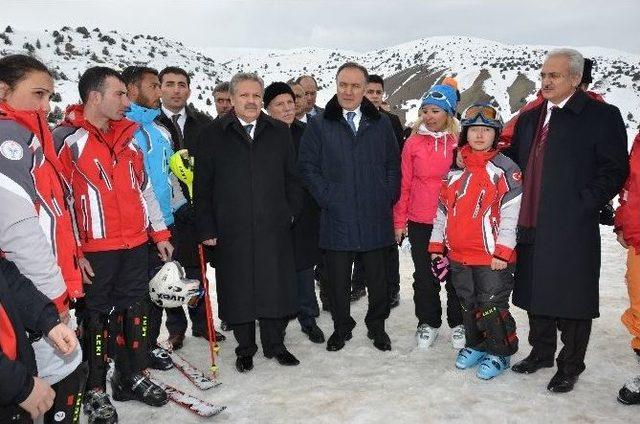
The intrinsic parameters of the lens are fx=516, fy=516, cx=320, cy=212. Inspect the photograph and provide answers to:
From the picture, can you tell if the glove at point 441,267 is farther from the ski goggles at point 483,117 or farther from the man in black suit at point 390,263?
the man in black suit at point 390,263

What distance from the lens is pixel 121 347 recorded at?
4.19 meters

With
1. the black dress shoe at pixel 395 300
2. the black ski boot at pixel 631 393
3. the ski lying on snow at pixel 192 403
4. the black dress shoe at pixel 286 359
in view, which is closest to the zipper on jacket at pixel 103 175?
the ski lying on snow at pixel 192 403

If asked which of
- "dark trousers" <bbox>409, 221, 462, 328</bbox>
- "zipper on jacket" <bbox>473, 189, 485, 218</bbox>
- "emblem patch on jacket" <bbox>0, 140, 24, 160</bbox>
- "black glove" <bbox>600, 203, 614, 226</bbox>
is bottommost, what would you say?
"dark trousers" <bbox>409, 221, 462, 328</bbox>

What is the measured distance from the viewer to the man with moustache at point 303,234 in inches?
216

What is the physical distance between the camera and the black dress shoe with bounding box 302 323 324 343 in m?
5.54

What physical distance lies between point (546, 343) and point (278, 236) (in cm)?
262

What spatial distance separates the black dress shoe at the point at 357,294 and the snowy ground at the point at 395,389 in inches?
51.0

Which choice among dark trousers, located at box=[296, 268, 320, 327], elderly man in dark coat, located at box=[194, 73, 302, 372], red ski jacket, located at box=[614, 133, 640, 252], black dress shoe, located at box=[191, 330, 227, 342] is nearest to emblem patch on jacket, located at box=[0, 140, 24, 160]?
elderly man in dark coat, located at box=[194, 73, 302, 372]

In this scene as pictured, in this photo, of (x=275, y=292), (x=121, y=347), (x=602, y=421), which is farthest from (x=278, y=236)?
(x=602, y=421)

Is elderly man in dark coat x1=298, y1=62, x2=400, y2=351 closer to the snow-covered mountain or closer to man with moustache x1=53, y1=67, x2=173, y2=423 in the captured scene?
man with moustache x1=53, y1=67, x2=173, y2=423

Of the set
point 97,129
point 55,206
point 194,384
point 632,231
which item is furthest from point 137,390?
point 632,231

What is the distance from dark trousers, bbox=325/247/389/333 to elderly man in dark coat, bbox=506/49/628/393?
56.8 inches

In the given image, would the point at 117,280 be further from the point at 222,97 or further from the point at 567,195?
the point at 567,195

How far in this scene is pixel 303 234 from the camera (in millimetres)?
5500
